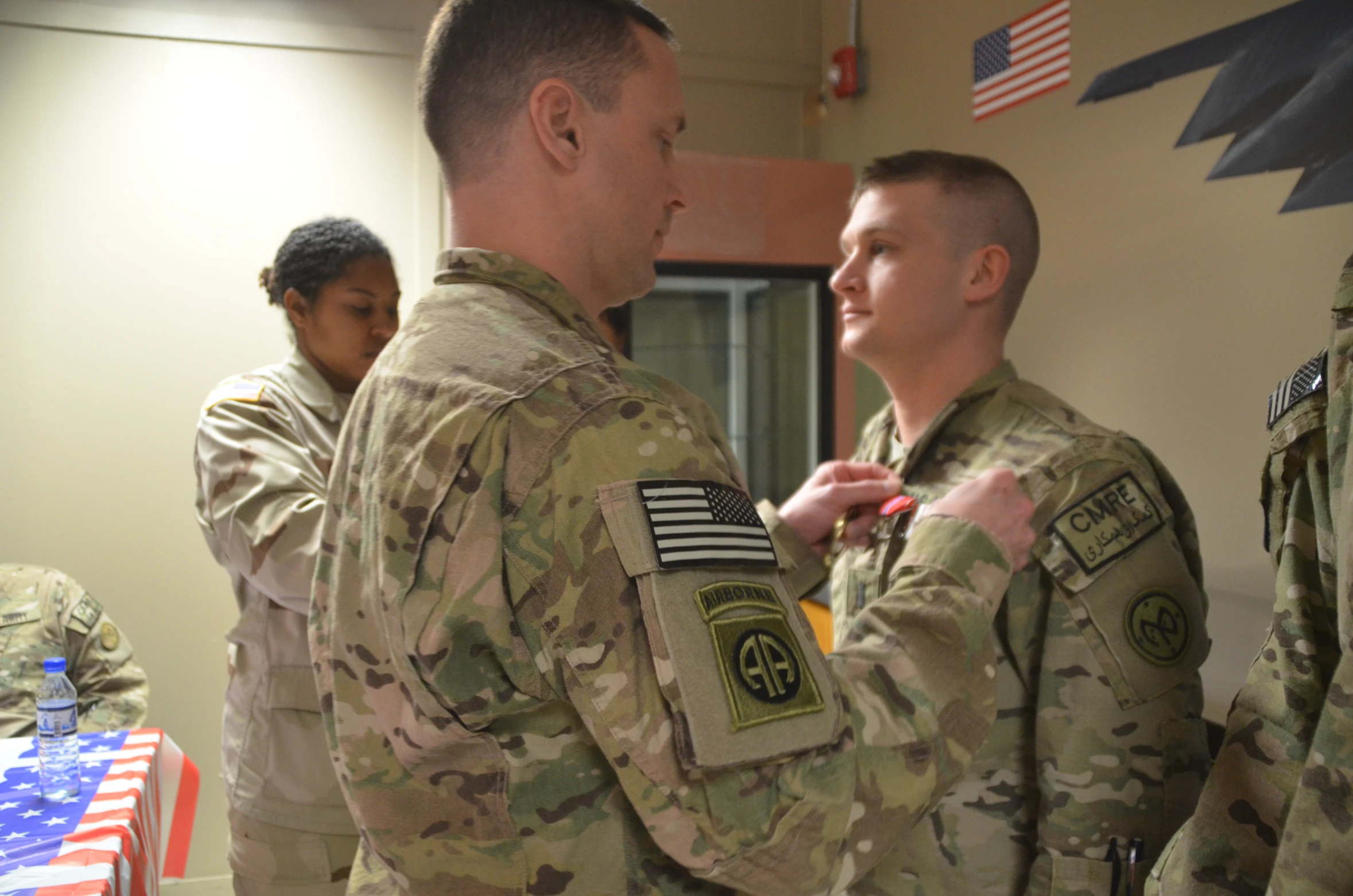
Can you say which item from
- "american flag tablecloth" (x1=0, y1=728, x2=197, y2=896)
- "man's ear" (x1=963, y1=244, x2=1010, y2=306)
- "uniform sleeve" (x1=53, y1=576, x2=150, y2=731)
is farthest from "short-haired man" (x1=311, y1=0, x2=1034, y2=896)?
"uniform sleeve" (x1=53, y1=576, x2=150, y2=731)

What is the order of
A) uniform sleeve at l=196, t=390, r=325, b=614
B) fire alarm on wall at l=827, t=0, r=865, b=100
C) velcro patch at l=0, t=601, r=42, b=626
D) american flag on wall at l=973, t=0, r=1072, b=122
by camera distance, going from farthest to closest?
fire alarm on wall at l=827, t=0, r=865, b=100
velcro patch at l=0, t=601, r=42, b=626
american flag on wall at l=973, t=0, r=1072, b=122
uniform sleeve at l=196, t=390, r=325, b=614

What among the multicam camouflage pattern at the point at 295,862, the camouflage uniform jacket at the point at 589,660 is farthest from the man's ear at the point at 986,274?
the multicam camouflage pattern at the point at 295,862

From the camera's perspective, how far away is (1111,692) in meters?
1.35

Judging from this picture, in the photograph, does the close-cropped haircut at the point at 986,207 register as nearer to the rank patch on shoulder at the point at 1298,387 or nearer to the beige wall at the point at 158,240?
the rank patch on shoulder at the point at 1298,387

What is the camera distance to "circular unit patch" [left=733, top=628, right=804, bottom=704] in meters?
0.77

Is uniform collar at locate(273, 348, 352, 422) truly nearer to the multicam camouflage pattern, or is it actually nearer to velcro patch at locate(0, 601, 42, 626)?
the multicam camouflage pattern

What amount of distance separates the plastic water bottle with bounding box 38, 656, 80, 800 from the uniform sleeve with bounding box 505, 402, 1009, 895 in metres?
1.55

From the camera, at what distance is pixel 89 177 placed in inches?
130

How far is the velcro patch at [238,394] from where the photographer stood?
2061 millimetres

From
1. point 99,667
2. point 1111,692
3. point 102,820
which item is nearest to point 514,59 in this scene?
point 1111,692

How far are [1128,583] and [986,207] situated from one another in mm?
724

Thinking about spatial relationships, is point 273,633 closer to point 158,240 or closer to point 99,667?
point 99,667

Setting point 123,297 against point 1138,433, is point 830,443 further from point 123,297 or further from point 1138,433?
point 123,297

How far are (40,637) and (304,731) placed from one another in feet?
4.29
